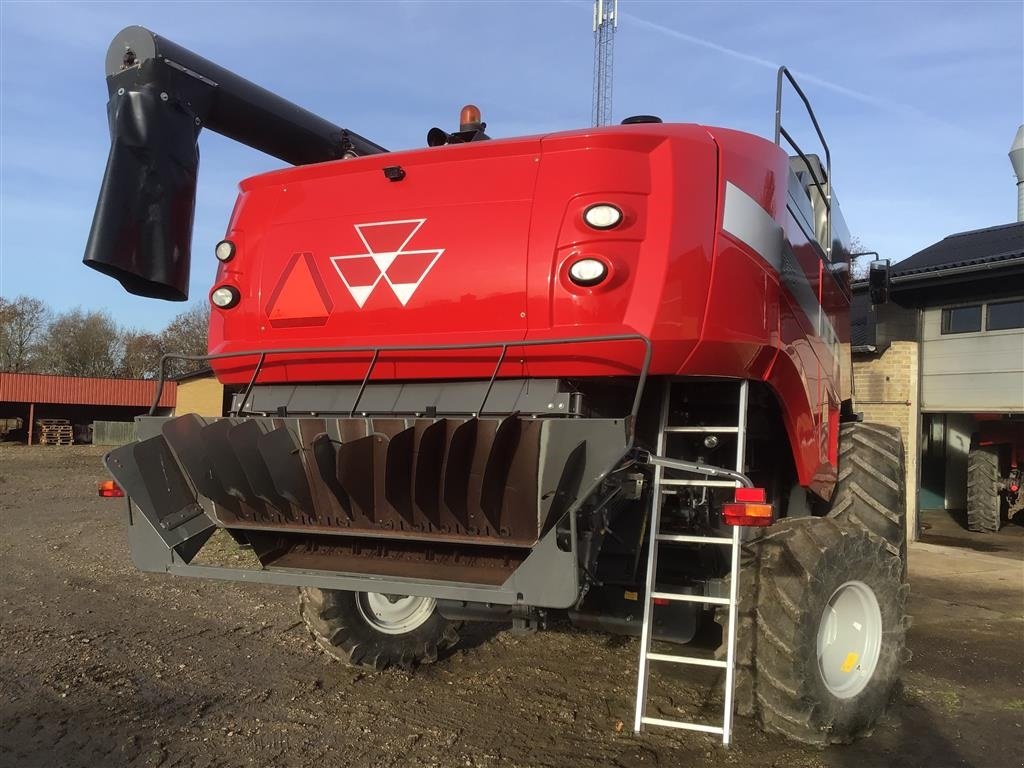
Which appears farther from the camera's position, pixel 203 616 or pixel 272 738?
pixel 203 616

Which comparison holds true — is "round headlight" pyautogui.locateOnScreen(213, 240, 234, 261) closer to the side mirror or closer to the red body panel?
the red body panel

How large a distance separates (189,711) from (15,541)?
687 cm

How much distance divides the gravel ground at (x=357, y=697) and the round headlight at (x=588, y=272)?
82.7 inches

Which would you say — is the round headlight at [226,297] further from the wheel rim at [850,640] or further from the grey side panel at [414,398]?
the wheel rim at [850,640]

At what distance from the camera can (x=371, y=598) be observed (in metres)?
4.81

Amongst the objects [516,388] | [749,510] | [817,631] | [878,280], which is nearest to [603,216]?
[516,388]

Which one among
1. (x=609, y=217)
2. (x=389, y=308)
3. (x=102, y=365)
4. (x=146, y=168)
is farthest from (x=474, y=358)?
(x=102, y=365)

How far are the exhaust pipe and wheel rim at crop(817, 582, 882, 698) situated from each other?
142 inches

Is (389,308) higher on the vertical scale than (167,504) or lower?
higher

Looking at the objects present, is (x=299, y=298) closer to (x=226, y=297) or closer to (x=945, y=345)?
(x=226, y=297)

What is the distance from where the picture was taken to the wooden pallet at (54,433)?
33222mm

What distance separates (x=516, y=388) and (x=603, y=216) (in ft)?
2.52

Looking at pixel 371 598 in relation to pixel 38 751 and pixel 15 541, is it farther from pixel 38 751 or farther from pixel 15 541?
pixel 15 541

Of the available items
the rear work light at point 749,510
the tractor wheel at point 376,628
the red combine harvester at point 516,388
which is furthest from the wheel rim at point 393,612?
the rear work light at point 749,510
